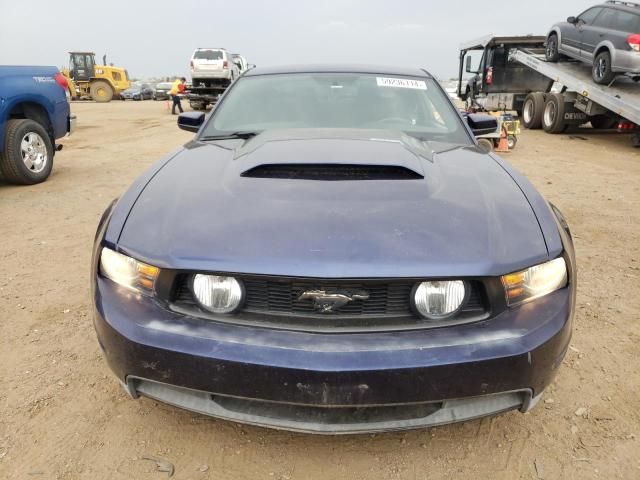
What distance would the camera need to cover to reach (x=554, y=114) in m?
12.0

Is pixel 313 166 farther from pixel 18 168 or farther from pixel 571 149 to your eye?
pixel 571 149

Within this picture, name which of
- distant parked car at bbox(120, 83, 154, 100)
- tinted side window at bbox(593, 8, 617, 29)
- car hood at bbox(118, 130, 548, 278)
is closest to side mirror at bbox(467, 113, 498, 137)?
car hood at bbox(118, 130, 548, 278)

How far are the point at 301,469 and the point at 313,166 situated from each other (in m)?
1.17

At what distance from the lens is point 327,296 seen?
1.54m

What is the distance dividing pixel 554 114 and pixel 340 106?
10.9 m

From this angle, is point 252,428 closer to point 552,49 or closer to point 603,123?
point 552,49

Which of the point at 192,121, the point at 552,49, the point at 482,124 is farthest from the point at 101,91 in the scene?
the point at 482,124

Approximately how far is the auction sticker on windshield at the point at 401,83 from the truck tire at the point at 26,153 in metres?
4.73

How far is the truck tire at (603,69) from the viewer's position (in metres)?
9.82

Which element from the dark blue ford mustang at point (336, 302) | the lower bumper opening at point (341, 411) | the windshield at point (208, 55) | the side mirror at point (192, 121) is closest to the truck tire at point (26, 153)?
the side mirror at point (192, 121)

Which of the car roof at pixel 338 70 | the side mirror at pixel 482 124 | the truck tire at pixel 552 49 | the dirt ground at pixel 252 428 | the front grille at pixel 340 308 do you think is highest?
the truck tire at pixel 552 49

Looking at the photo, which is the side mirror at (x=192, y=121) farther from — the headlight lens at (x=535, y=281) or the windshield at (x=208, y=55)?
the windshield at (x=208, y=55)

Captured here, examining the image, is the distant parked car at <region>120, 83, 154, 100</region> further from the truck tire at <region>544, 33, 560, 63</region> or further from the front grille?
the front grille

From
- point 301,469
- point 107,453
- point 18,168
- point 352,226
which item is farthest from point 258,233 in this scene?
point 18,168
